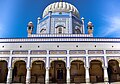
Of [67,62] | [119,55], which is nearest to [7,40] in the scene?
[67,62]

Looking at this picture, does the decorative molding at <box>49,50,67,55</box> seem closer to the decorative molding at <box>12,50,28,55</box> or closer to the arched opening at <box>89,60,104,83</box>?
the decorative molding at <box>12,50,28,55</box>

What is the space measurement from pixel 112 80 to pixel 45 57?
802 centimetres

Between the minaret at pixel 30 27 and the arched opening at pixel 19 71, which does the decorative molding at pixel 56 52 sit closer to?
the arched opening at pixel 19 71

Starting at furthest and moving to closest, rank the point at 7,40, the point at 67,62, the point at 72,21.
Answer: the point at 72,21 → the point at 7,40 → the point at 67,62

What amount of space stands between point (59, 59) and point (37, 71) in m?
3.46

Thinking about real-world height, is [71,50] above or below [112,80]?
above

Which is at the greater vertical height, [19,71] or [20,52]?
[20,52]

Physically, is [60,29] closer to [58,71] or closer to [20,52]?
[58,71]

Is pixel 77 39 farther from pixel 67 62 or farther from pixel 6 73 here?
pixel 6 73

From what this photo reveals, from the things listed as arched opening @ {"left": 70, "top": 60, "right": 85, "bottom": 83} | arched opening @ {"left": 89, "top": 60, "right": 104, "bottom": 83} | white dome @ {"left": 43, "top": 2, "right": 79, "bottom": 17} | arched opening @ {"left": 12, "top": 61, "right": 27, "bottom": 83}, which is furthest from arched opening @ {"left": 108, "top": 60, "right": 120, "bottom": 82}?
white dome @ {"left": 43, "top": 2, "right": 79, "bottom": 17}

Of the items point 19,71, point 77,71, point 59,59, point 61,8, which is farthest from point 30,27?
point 77,71

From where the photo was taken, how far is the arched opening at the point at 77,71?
2322 centimetres

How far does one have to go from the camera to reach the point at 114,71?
23.6m

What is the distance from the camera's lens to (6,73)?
23344mm
